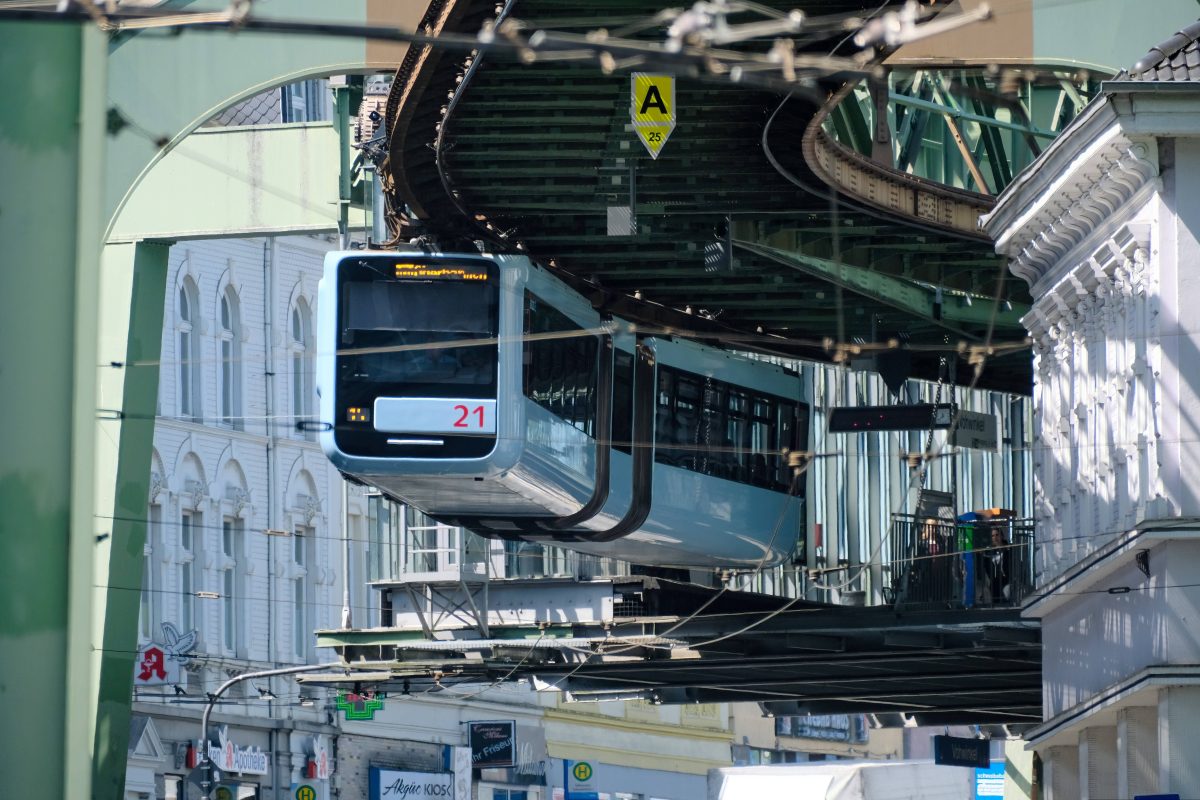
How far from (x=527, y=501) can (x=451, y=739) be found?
31.5 metres

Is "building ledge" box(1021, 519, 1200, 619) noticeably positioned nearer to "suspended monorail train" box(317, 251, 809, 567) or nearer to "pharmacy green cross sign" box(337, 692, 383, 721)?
"suspended monorail train" box(317, 251, 809, 567)

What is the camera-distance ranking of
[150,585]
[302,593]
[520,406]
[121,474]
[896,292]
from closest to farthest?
[121,474] → [520,406] → [896,292] → [150,585] → [302,593]

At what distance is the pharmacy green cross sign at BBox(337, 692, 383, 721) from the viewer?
48784mm

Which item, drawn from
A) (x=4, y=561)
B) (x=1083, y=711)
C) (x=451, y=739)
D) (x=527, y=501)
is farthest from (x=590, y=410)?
(x=451, y=739)

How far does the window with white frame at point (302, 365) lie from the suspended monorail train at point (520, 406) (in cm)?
2394

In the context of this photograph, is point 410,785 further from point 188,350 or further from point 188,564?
point 188,350

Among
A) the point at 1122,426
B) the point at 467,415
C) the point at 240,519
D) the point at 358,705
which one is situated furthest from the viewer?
the point at 240,519

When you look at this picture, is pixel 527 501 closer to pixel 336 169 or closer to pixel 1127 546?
pixel 336 169

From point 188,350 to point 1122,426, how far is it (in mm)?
31426

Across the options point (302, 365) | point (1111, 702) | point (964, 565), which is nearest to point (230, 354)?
point (302, 365)

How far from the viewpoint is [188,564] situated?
5241cm

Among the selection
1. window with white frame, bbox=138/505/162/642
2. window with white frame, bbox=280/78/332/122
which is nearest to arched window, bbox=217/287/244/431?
window with white frame, bbox=138/505/162/642

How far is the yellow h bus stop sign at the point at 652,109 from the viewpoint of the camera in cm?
2275

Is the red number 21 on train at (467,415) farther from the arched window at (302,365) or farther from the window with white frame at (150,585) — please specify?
the arched window at (302,365)
